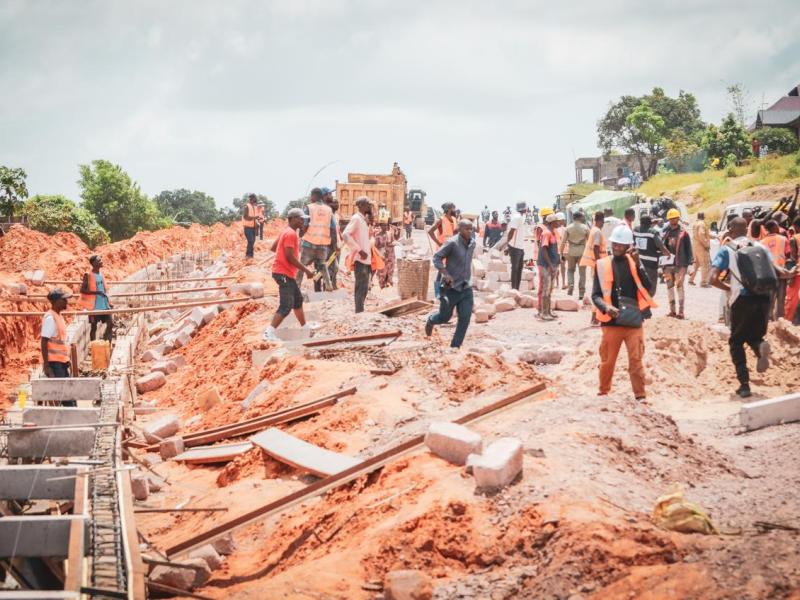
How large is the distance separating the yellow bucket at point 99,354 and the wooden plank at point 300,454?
442 cm

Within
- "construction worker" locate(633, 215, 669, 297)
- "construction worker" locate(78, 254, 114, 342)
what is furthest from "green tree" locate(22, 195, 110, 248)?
"construction worker" locate(633, 215, 669, 297)

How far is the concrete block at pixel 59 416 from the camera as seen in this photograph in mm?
7961

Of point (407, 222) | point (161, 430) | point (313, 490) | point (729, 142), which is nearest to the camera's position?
point (313, 490)

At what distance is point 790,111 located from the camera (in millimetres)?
46688

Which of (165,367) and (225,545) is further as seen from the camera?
(165,367)

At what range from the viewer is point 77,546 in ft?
16.1

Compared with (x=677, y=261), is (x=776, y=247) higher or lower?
higher

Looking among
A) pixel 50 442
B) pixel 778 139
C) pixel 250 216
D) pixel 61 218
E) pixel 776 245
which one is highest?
pixel 778 139

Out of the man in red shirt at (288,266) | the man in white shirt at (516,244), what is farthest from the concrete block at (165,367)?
the man in white shirt at (516,244)

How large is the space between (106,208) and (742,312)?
41750mm

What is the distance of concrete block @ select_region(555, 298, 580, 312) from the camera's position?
1451 cm

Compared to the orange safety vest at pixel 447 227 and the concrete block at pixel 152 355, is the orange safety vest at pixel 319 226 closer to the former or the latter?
the orange safety vest at pixel 447 227

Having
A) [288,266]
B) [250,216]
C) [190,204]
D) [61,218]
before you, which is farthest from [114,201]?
[288,266]

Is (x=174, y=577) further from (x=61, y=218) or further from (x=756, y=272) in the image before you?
(x=61, y=218)
